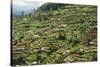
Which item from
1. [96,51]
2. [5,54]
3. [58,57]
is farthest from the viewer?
[96,51]

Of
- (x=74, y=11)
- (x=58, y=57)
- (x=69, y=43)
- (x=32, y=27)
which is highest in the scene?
(x=74, y=11)

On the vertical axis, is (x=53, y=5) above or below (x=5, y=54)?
above

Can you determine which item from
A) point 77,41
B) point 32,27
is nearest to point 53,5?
point 32,27

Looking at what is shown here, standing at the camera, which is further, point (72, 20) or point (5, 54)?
point (72, 20)

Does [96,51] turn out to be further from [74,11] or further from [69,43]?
[74,11]

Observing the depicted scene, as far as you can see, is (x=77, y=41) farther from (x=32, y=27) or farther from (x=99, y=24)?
(x=32, y=27)

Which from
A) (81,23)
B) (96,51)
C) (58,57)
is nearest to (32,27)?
(58,57)

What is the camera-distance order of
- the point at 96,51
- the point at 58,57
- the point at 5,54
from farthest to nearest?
the point at 96,51 → the point at 58,57 → the point at 5,54
